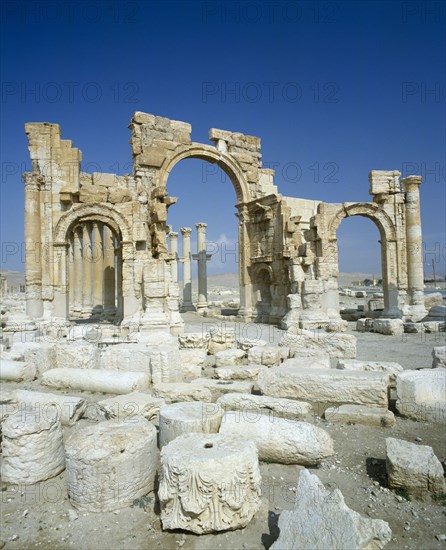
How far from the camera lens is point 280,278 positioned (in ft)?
56.0

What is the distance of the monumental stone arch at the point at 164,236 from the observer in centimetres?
1307

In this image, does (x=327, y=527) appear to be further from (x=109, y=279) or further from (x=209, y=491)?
(x=109, y=279)

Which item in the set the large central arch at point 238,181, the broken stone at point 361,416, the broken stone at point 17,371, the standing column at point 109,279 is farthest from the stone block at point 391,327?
the standing column at point 109,279

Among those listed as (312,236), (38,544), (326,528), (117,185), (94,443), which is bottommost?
(38,544)

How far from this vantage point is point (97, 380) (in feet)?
20.9

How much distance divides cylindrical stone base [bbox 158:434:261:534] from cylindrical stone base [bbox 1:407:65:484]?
1422 mm

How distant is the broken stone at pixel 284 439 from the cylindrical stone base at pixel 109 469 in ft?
2.94

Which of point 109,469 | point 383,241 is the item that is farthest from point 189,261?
point 109,469

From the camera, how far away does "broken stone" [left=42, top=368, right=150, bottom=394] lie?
244 inches

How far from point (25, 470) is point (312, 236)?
47.0ft

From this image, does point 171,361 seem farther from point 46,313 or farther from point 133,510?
point 46,313

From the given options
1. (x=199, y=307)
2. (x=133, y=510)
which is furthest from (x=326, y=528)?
(x=199, y=307)

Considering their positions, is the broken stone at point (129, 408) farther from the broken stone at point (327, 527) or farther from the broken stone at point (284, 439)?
the broken stone at point (327, 527)

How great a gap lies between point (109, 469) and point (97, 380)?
130 inches
